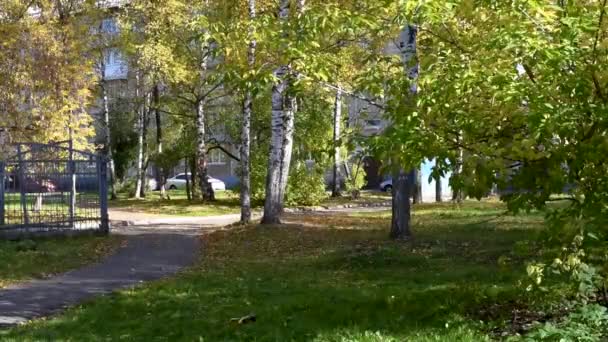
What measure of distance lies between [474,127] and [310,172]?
2606cm

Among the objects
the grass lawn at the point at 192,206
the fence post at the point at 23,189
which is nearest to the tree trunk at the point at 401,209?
the fence post at the point at 23,189

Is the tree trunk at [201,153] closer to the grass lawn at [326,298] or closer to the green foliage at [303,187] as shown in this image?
the green foliage at [303,187]

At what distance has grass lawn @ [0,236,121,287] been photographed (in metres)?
12.3

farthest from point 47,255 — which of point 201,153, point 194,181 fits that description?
point 194,181

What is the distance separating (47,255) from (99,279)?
3184 millimetres

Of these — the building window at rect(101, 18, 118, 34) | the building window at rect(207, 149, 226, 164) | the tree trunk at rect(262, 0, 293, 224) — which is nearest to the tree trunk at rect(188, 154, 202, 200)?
the building window at rect(101, 18, 118, 34)

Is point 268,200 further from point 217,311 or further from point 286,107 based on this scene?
point 217,311

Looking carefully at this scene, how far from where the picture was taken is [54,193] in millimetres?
18453

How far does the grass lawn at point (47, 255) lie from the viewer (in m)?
12.3

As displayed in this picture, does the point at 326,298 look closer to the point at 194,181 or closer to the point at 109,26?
the point at 109,26

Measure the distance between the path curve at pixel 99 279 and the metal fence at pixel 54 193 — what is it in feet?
6.43

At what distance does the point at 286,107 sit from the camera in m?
20.5

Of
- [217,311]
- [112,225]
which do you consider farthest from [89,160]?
[217,311]

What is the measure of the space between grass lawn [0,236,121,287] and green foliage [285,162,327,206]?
13.6 metres
